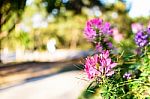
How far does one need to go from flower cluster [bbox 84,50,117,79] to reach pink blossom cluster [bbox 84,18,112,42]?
86 cm

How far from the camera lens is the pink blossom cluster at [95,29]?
643 cm

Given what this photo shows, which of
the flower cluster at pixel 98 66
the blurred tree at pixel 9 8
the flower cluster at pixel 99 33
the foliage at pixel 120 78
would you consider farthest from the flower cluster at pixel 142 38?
the blurred tree at pixel 9 8

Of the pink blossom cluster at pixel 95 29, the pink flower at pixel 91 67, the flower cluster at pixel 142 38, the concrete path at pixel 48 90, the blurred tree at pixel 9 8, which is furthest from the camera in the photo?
the blurred tree at pixel 9 8

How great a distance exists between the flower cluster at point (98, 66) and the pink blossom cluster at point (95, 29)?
0.86 m

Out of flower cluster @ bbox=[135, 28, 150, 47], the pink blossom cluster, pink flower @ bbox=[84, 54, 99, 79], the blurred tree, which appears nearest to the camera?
pink flower @ bbox=[84, 54, 99, 79]

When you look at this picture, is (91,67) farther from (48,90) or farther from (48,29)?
(48,29)

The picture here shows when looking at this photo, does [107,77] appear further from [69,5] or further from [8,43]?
[8,43]

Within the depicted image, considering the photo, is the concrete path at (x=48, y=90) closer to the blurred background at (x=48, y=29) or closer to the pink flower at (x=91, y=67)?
the blurred background at (x=48, y=29)

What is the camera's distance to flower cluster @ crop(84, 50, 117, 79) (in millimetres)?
5512

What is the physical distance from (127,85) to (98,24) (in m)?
0.92

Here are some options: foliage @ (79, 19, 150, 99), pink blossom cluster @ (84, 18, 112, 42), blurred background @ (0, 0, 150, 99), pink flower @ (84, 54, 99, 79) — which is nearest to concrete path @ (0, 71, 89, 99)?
blurred background @ (0, 0, 150, 99)

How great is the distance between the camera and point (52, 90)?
17.5 m

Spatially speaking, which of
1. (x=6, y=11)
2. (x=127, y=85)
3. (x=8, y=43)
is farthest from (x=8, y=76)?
(x=8, y=43)

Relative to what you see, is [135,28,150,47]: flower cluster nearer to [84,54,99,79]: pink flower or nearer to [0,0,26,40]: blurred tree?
[84,54,99,79]: pink flower
